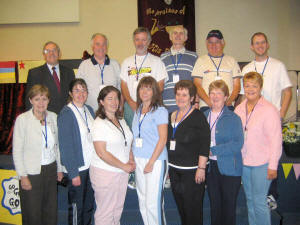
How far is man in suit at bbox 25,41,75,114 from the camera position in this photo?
9.50ft

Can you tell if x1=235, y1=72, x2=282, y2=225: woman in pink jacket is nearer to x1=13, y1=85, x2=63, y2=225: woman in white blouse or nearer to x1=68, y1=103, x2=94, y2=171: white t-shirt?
x1=68, y1=103, x2=94, y2=171: white t-shirt

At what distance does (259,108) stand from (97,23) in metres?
5.40

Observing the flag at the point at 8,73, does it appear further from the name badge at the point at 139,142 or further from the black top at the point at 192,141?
the black top at the point at 192,141

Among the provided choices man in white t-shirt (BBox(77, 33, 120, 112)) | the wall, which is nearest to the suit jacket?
man in white t-shirt (BBox(77, 33, 120, 112))

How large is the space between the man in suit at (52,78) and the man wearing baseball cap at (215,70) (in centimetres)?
159

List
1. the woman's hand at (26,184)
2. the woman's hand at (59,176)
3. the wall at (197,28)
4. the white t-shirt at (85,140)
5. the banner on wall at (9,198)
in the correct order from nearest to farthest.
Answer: the woman's hand at (26,184) < the white t-shirt at (85,140) < the woman's hand at (59,176) < the banner on wall at (9,198) < the wall at (197,28)

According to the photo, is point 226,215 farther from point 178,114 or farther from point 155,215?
point 178,114

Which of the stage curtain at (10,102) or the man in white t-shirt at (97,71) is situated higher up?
the man in white t-shirt at (97,71)

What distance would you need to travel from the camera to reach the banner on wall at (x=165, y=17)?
20.0 feet

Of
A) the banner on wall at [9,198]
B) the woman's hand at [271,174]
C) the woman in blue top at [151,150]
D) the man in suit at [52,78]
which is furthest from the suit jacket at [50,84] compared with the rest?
the woman's hand at [271,174]

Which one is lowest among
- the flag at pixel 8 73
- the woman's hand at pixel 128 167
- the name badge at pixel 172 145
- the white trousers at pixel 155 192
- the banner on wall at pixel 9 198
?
the banner on wall at pixel 9 198

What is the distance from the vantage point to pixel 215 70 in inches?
115

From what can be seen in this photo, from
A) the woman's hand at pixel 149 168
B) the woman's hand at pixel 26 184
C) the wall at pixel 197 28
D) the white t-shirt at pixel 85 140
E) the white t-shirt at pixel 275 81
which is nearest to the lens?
the woman's hand at pixel 149 168

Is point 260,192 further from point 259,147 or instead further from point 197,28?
point 197,28
